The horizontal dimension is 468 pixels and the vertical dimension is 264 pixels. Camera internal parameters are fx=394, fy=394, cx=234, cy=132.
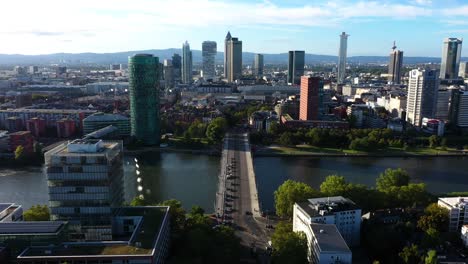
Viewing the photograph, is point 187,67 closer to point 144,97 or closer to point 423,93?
point 144,97

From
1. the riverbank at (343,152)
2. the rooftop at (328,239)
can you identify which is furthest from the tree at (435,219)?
the riverbank at (343,152)

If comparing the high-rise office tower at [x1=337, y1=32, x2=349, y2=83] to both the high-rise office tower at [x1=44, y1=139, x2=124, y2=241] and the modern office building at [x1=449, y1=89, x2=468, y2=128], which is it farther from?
the high-rise office tower at [x1=44, y1=139, x2=124, y2=241]

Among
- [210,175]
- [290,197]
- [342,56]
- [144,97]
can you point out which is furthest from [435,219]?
[342,56]

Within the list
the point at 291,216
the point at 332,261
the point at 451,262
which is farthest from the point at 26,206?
the point at 451,262

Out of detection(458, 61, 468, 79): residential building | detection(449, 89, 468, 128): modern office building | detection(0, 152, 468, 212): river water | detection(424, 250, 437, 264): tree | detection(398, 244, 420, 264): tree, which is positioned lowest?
detection(0, 152, 468, 212): river water

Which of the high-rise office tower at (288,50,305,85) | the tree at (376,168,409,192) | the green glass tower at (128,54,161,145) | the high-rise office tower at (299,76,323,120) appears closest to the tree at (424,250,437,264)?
the tree at (376,168,409,192)

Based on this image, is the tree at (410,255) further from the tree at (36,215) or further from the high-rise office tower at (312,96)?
the high-rise office tower at (312,96)
